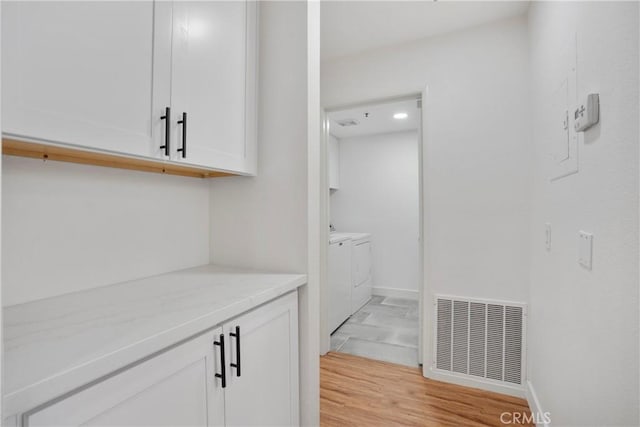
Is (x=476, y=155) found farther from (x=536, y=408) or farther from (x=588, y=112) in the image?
(x=536, y=408)

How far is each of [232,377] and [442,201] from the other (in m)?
1.75

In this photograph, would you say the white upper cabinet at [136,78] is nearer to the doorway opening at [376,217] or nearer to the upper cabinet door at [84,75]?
the upper cabinet door at [84,75]

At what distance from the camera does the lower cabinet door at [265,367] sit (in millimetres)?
1029

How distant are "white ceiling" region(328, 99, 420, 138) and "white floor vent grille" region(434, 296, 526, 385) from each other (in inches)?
70.6

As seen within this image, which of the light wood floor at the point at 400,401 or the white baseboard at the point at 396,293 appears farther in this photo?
the white baseboard at the point at 396,293

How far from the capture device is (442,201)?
7.27 feet

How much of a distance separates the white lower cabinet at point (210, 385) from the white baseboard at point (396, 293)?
3112 mm

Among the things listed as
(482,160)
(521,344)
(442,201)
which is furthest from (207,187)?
(521,344)

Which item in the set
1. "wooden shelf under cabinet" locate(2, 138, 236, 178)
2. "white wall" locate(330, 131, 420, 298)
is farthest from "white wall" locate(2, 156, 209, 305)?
Result: "white wall" locate(330, 131, 420, 298)

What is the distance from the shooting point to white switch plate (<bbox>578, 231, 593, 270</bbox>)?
40.4 inches

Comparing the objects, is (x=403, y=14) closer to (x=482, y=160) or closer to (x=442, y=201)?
(x=482, y=160)

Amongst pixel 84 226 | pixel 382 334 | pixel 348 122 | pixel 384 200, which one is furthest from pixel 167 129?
pixel 384 200

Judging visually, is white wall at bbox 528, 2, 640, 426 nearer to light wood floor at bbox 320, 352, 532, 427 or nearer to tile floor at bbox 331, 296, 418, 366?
light wood floor at bbox 320, 352, 532, 427

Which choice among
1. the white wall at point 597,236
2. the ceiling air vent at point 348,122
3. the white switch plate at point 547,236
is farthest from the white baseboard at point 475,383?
the ceiling air vent at point 348,122
